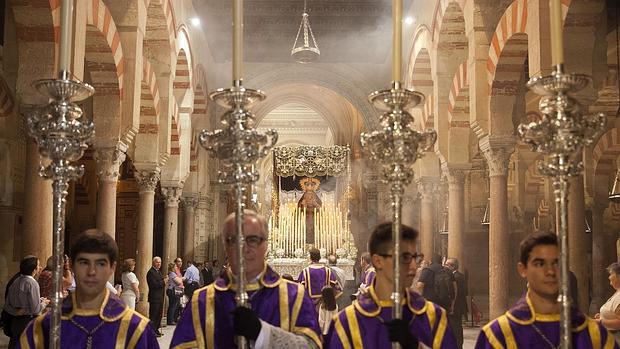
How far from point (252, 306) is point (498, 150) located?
22.4 ft

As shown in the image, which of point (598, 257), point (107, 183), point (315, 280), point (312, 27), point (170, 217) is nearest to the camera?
point (315, 280)

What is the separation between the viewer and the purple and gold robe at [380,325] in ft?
7.76

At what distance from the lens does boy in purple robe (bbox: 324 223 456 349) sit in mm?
2367

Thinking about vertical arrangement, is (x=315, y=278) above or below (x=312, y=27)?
below

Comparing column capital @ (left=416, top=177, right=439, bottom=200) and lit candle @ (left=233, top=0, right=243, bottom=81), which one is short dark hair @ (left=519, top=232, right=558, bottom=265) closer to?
lit candle @ (left=233, top=0, right=243, bottom=81)

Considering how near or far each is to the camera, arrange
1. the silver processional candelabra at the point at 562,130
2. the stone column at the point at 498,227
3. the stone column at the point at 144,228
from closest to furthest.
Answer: the silver processional candelabra at the point at 562,130
the stone column at the point at 498,227
the stone column at the point at 144,228

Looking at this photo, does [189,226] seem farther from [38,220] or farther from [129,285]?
[38,220]

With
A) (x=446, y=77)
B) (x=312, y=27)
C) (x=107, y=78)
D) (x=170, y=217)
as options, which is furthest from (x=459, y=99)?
(x=170, y=217)

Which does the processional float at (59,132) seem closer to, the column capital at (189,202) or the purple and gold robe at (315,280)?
the purple and gold robe at (315,280)

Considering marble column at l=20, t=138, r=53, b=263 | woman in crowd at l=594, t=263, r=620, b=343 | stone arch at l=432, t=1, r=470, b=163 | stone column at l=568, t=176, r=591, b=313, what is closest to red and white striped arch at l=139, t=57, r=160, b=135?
marble column at l=20, t=138, r=53, b=263

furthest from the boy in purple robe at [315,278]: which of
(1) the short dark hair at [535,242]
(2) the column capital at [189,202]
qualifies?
(2) the column capital at [189,202]

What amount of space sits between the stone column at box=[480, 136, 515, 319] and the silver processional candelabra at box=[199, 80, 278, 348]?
22.5ft

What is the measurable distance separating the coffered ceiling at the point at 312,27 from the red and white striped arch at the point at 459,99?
3466 millimetres

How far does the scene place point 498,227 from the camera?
28.5 feet
